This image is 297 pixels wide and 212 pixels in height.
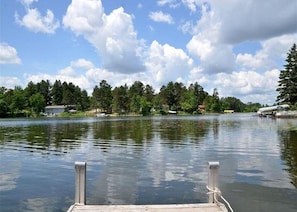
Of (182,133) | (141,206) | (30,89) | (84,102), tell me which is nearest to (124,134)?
(182,133)

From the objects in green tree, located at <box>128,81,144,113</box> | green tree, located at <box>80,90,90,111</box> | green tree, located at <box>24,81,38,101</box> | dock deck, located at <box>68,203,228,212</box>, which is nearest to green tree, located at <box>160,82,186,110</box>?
green tree, located at <box>128,81,144,113</box>

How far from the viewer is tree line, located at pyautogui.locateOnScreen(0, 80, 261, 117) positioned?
152875mm

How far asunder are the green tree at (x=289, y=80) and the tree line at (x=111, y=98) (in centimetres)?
Result: 8011

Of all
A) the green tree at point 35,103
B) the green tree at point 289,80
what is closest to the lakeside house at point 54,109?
the green tree at point 35,103

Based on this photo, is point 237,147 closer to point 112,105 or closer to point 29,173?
point 29,173

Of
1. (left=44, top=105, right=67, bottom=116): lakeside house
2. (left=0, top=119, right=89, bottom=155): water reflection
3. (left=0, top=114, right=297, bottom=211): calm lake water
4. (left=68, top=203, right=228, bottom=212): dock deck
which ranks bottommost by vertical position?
(left=0, top=114, right=297, bottom=211): calm lake water

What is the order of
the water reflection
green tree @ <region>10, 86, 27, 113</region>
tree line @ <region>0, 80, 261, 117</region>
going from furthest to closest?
1. tree line @ <region>0, 80, 261, 117</region>
2. green tree @ <region>10, 86, 27, 113</region>
3. the water reflection

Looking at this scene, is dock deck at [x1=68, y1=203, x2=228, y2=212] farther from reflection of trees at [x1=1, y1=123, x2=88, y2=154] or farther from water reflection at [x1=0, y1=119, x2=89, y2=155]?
reflection of trees at [x1=1, y1=123, x2=88, y2=154]

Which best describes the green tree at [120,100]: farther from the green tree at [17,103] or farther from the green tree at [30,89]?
the green tree at [30,89]

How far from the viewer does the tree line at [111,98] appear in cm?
15288

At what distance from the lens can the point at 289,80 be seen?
85.1m

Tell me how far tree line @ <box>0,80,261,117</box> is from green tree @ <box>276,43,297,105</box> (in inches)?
3154

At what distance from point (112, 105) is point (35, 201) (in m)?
154

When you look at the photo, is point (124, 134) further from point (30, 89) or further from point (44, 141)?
point (30, 89)
